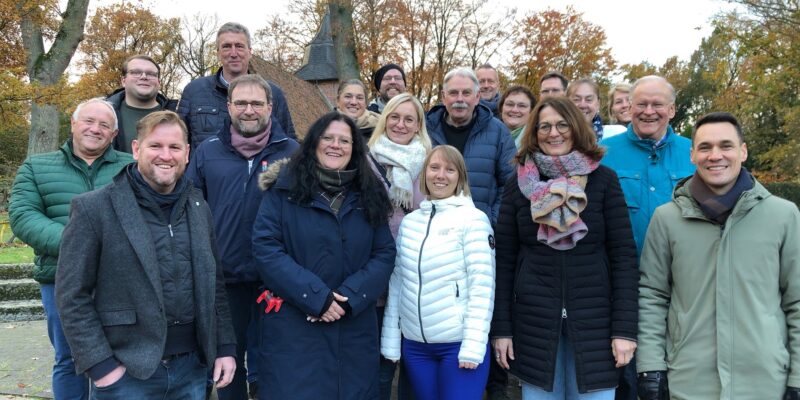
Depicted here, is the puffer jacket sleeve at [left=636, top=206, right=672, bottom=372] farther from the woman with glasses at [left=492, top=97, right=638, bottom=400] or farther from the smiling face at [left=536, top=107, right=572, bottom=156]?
the smiling face at [left=536, top=107, right=572, bottom=156]

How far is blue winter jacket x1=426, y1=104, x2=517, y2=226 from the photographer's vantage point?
385 centimetres

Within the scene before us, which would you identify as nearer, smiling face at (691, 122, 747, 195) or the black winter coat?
smiling face at (691, 122, 747, 195)

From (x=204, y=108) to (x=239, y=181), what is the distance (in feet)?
3.49

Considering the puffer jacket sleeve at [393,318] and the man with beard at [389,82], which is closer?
the puffer jacket sleeve at [393,318]

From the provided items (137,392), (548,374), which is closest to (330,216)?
(137,392)

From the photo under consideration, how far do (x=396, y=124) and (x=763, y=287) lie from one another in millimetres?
2316

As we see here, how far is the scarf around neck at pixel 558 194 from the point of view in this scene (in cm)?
271

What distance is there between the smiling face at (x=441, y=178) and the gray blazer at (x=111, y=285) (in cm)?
156

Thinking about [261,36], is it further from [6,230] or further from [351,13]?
[6,230]

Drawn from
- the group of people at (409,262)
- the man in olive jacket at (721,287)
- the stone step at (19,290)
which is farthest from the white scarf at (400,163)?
the stone step at (19,290)

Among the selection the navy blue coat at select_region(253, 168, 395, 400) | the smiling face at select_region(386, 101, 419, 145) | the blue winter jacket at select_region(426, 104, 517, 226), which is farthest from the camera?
the blue winter jacket at select_region(426, 104, 517, 226)

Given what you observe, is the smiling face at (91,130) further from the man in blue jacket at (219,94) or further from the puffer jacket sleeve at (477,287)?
the puffer jacket sleeve at (477,287)

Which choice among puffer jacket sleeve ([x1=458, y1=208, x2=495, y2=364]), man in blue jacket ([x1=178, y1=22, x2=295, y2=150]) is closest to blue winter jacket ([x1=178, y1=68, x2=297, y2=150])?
man in blue jacket ([x1=178, y1=22, x2=295, y2=150])

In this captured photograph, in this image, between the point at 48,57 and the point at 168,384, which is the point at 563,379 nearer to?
the point at 168,384
